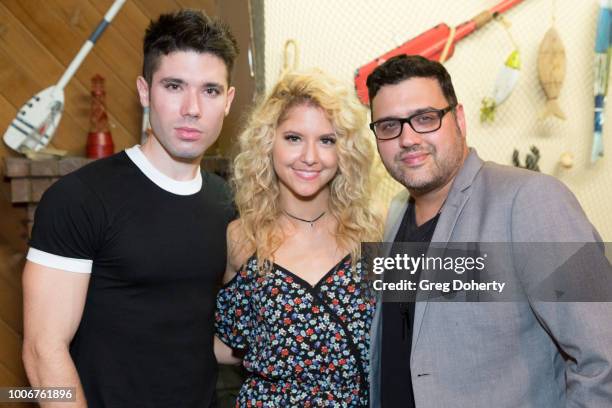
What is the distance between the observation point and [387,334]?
1637mm

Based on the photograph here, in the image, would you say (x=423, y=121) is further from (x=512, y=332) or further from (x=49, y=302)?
(x=49, y=302)

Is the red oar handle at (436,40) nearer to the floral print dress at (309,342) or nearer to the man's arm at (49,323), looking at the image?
the floral print dress at (309,342)

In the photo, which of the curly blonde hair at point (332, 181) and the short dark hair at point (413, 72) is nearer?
the short dark hair at point (413, 72)

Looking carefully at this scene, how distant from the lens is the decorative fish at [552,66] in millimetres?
2592

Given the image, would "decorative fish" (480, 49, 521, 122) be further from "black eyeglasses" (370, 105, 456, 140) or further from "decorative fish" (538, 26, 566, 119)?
"black eyeglasses" (370, 105, 456, 140)

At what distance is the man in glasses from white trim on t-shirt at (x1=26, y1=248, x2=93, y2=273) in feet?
2.73

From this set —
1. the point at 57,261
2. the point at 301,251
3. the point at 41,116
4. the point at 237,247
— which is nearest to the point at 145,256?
the point at 57,261

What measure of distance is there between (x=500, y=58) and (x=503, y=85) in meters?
0.14

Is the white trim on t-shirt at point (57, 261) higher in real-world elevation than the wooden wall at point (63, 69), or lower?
lower

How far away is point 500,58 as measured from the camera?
266cm

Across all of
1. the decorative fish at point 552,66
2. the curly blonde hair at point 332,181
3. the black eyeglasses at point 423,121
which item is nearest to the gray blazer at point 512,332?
the black eyeglasses at point 423,121

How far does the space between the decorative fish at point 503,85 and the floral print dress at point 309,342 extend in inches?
49.7

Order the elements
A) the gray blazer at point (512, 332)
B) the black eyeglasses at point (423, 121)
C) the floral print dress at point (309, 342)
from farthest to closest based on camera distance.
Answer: the floral print dress at point (309, 342) < the black eyeglasses at point (423, 121) < the gray blazer at point (512, 332)

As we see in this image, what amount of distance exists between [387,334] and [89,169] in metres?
0.95
